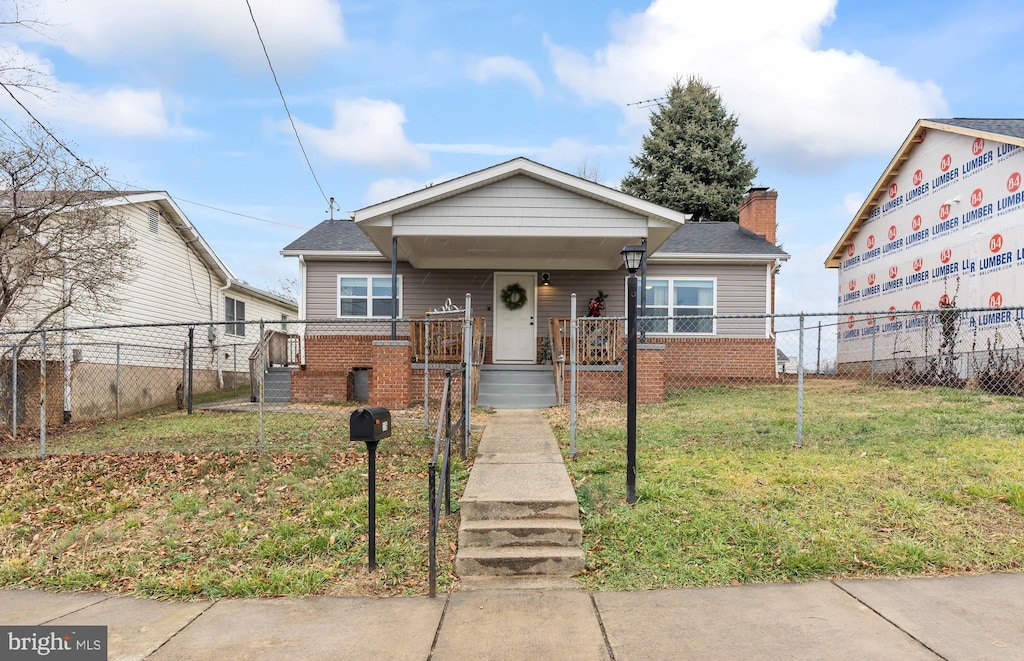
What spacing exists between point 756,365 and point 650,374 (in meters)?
5.03

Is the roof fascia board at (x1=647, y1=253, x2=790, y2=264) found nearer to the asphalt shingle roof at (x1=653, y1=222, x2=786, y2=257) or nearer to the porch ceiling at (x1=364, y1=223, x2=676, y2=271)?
the asphalt shingle roof at (x1=653, y1=222, x2=786, y2=257)

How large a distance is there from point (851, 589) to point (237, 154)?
541 inches

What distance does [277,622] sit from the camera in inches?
149

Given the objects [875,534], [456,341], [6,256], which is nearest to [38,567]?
[6,256]

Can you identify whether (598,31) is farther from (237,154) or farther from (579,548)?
(579,548)

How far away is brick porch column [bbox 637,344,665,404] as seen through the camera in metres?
11.2

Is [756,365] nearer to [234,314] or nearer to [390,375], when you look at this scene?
[390,375]

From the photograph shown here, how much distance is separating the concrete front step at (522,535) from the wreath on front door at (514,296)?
1030 centimetres

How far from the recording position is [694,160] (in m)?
27.3

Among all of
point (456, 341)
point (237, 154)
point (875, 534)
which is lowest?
point (875, 534)

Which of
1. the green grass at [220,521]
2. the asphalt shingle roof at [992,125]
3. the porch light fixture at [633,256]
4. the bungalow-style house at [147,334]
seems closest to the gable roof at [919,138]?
the asphalt shingle roof at [992,125]

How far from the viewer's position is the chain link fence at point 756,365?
995 centimetres

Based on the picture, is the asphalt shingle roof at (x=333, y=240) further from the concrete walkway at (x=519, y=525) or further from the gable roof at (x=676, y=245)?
the concrete walkway at (x=519, y=525)

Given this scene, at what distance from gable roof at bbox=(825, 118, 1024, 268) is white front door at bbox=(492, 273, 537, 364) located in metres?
10.9
